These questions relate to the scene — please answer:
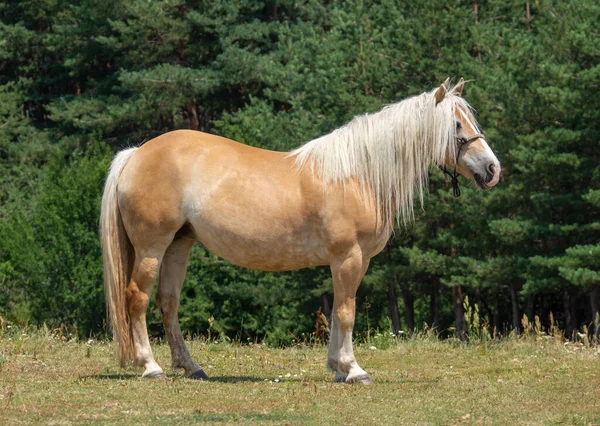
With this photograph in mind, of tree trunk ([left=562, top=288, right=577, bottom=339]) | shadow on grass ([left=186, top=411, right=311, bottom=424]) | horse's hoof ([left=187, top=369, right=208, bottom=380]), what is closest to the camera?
shadow on grass ([left=186, top=411, right=311, bottom=424])

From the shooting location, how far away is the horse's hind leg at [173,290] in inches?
334

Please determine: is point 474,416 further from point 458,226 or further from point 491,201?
point 458,226

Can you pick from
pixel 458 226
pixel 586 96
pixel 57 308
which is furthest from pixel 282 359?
pixel 57 308

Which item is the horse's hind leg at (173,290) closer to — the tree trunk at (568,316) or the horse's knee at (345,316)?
the horse's knee at (345,316)

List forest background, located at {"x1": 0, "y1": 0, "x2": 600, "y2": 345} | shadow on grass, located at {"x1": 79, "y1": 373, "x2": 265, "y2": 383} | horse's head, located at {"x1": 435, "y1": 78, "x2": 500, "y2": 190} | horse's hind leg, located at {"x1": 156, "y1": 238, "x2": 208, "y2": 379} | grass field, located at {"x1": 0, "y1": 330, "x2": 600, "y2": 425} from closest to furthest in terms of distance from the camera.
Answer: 1. grass field, located at {"x1": 0, "y1": 330, "x2": 600, "y2": 425}
2. horse's head, located at {"x1": 435, "y1": 78, "x2": 500, "y2": 190}
3. shadow on grass, located at {"x1": 79, "y1": 373, "x2": 265, "y2": 383}
4. horse's hind leg, located at {"x1": 156, "y1": 238, "x2": 208, "y2": 379}
5. forest background, located at {"x1": 0, "y1": 0, "x2": 600, "y2": 345}

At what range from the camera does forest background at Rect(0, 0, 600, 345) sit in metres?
27.9

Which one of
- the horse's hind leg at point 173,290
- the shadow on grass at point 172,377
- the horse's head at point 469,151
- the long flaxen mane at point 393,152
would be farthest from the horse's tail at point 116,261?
the horse's head at point 469,151

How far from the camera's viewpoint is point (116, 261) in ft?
27.2

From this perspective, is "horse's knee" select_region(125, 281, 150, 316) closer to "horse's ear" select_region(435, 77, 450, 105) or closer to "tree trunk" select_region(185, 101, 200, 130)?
"horse's ear" select_region(435, 77, 450, 105)

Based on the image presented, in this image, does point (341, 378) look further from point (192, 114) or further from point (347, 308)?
point (192, 114)

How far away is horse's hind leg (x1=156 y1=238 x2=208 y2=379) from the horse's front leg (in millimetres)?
1332

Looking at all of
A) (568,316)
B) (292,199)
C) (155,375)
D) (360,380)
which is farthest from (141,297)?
(568,316)

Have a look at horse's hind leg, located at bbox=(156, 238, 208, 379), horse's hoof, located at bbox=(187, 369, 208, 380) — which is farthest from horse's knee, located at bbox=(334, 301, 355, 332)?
horse's hind leg, located at bbox=(156, 238, 208, 379)

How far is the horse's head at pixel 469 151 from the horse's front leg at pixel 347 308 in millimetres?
1098
